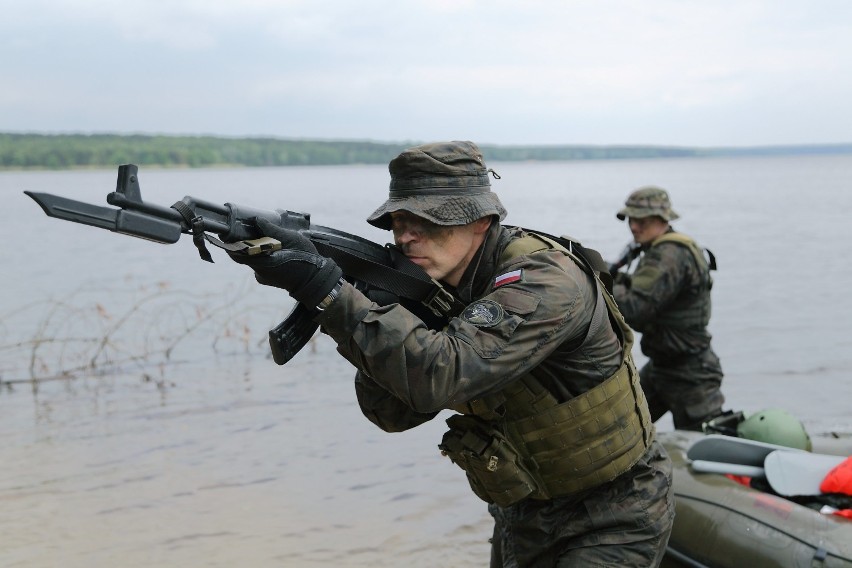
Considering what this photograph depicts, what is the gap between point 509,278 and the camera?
9.77 feet

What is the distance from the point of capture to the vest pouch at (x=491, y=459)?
3.21m

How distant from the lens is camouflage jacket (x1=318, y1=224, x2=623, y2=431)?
8.93ft

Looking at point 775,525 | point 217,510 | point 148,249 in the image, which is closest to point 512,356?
point 775,525

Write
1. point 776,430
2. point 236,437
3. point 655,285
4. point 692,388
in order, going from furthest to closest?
point 236,437
point 692,388
point 655,285
point 776,430

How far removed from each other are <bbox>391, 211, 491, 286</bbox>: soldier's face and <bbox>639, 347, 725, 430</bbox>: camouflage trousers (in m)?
4.19

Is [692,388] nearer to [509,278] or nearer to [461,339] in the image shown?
[509,278]

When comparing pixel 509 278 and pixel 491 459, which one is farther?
pixel 491 459

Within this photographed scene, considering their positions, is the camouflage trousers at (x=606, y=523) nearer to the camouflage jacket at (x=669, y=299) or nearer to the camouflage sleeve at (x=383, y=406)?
the camouflage sleeve at (x=383, y=406)

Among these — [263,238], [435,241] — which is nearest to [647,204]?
[435,241]

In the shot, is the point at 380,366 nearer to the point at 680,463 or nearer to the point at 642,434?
the point at 642,434

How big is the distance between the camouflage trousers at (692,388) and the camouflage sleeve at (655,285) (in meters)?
0.44

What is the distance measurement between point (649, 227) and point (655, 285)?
560mm

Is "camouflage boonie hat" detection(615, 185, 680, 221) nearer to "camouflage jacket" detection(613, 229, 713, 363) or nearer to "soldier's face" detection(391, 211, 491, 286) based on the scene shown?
"camouflage jacket" detection(613, 229, 713, 363)

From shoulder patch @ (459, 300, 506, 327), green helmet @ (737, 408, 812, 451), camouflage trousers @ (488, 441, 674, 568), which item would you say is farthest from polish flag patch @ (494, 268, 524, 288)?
green helmet @ (737, 408, 812, 451)
